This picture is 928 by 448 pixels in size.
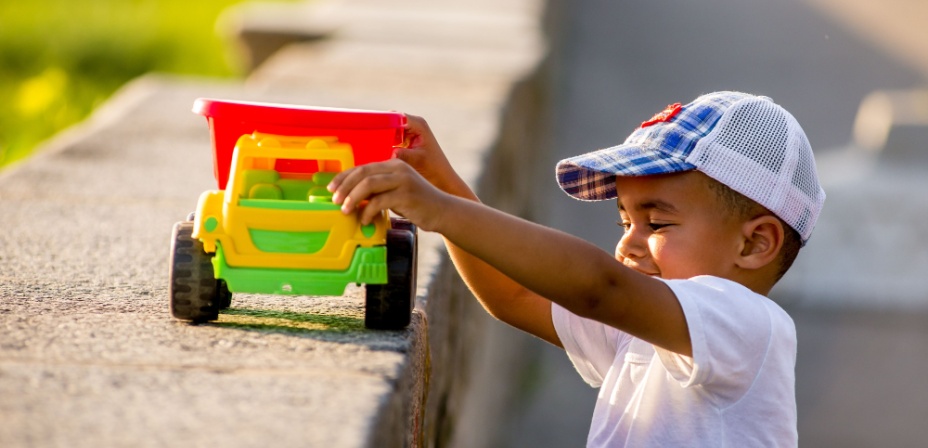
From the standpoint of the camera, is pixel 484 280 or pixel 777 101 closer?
pixel 484 280

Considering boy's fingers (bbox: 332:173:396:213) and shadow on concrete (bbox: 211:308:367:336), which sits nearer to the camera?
boy's fingers (bbox: 332:173:396:213)

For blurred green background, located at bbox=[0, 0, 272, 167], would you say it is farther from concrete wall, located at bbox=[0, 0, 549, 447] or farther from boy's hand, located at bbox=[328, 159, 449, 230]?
boy's hand, located at bbox=[328, 159, 449, 230]

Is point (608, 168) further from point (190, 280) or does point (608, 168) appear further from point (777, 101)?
point (777, 101)

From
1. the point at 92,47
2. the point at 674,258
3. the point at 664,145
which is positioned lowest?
the point at 674,258

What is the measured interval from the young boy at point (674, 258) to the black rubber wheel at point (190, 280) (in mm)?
303

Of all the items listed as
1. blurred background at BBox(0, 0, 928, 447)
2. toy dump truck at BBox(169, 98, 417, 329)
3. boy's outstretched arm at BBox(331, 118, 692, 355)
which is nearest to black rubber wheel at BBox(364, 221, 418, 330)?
toy dump truck at BBox(169, 98, 417, 329)

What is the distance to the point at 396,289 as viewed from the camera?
209cm

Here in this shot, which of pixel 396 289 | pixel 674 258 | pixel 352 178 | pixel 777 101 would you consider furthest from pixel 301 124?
pixel 777 101

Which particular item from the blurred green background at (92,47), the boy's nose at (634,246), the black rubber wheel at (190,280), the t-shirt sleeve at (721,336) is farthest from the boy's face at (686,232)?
the blurred green background at (92,47)

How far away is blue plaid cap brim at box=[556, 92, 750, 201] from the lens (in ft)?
7.38

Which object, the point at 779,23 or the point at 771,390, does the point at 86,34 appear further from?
the point at 771,390

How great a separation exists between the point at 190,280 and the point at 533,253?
61cm

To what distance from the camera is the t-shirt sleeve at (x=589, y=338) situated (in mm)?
2486

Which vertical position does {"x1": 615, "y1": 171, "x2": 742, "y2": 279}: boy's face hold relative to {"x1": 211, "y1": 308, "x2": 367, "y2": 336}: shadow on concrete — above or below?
above
